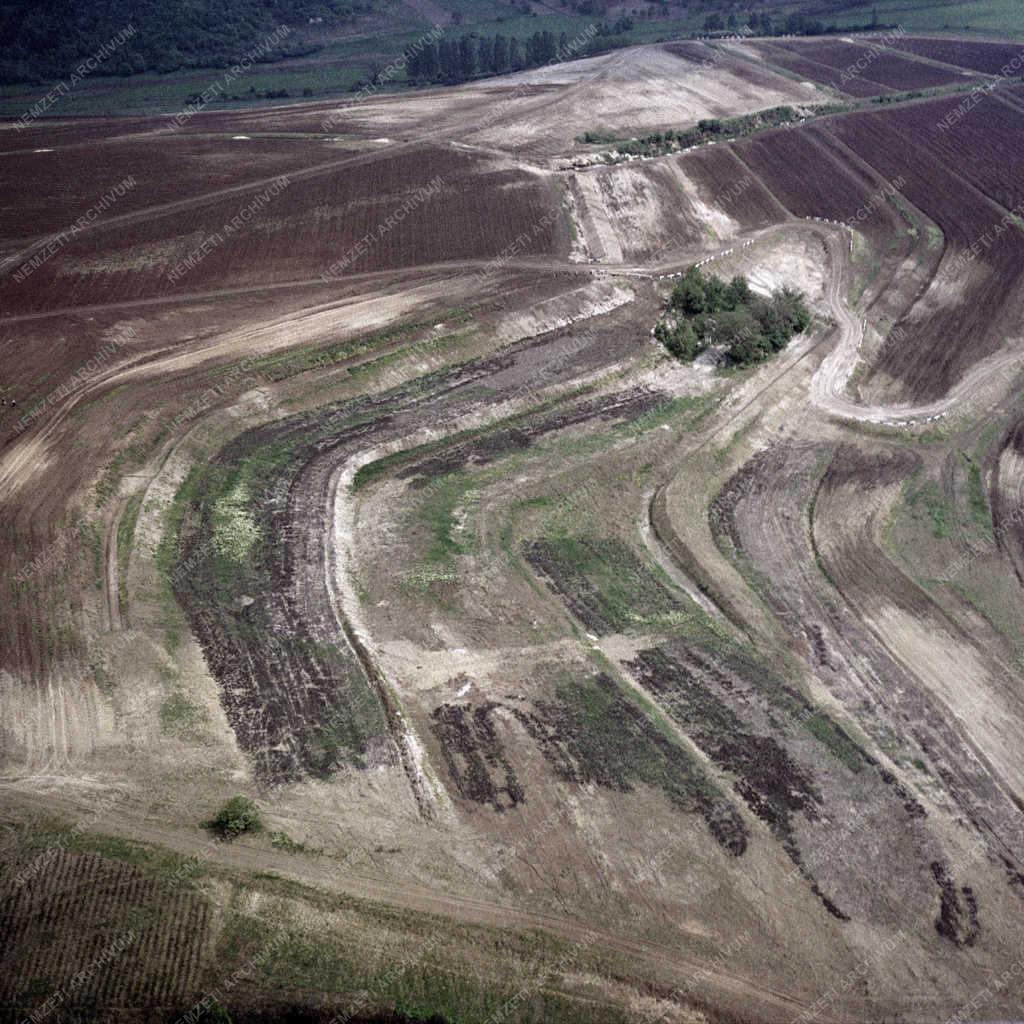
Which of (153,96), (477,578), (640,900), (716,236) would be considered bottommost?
(640,900)

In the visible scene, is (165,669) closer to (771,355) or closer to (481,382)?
(481,382)

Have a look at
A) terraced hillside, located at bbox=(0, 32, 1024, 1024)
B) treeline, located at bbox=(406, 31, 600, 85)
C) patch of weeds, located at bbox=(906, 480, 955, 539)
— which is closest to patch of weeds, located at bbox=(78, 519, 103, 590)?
terraced hillside, located at bbox=(0, 32, 1024, 1024)

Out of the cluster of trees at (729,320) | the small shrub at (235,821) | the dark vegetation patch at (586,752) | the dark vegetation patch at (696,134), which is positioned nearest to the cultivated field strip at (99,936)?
the small shrub at (235,821)

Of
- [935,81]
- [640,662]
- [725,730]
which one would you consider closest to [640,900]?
[725,730]

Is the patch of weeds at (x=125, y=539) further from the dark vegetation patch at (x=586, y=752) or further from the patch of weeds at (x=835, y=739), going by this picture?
the patch of weeds at (x=835, y=739)

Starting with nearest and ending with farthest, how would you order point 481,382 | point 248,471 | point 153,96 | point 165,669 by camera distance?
point 165,669
point 248,471
point 481,382
point 153,96

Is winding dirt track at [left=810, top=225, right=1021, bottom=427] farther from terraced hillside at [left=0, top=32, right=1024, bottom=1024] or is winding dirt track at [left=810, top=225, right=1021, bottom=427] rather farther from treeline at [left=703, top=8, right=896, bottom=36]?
treeline at [left=703, top=8, right=896, bottom=36]
